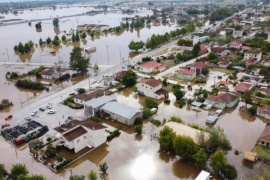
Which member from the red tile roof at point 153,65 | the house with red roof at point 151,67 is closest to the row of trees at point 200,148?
the house with red roof at point 151,67

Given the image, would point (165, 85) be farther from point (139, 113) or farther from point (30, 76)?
point (30, 76)

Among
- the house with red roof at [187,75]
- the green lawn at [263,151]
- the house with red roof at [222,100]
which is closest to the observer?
the green lawn at [263,151]

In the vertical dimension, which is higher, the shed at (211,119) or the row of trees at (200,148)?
the row of trees at (200,148)

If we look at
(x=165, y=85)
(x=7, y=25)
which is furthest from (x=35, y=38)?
(x=165, y=85)

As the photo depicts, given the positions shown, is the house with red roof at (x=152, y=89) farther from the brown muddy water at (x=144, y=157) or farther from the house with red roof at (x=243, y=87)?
the house with red roof at (x=243, y=87)

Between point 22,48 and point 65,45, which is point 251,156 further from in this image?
point 65,45

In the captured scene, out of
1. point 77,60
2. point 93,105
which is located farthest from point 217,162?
point 77,60
